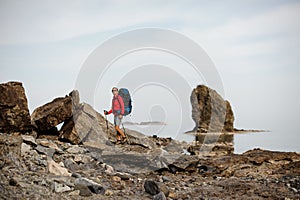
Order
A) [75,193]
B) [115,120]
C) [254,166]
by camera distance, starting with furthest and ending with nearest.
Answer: [115,120] < [254,166] < [75,193]

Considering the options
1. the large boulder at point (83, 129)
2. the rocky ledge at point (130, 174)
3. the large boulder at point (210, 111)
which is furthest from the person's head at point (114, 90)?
A: the large boulder at point (210, 111)

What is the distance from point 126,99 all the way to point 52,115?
3954 millimetres

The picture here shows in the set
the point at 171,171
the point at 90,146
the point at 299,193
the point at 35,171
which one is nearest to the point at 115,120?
the point at 90,146

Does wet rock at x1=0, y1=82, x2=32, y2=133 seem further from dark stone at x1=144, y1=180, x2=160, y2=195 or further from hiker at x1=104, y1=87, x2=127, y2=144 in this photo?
dark stone at x1=144, y1=180, x2=160, y2=195

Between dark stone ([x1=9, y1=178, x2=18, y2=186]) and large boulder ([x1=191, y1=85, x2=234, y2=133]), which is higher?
large boulder ([x1=191, y1=85, x2=234, y2=133])

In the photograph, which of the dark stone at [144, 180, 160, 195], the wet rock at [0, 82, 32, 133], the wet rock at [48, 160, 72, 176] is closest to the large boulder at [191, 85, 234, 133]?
the wet rock at [0, 82, 32, 133]

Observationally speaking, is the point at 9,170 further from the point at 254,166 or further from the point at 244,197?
the point at 254,166

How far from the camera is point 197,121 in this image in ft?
263

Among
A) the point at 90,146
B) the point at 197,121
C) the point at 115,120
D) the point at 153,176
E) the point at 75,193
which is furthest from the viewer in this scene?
the point at 197,121

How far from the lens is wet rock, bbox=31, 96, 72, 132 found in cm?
1744

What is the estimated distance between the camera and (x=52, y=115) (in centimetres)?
1748

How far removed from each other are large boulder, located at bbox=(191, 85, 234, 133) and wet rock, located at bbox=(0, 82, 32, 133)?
5787cm

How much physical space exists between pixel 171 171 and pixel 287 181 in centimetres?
502

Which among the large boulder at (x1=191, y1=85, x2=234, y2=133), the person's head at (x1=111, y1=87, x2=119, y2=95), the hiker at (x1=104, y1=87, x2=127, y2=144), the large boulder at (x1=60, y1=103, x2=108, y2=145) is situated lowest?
the large boulder at (x1=60, y1=103, x2=108, y2=145)
